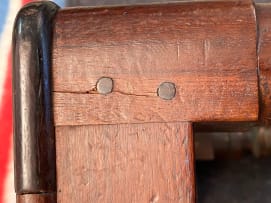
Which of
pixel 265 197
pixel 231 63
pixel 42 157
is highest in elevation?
pixel 231 63

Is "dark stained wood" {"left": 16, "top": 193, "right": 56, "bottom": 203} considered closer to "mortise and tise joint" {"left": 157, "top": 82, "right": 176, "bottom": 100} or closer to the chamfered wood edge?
the chamfered wood edge

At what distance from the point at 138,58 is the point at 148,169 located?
168 mm

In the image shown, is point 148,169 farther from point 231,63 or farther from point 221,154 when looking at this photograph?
point 221,154

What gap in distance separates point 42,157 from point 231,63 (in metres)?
0.32

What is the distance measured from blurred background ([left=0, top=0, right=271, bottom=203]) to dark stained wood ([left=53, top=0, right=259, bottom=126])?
0.26 m

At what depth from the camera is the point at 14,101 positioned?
828 millimetres

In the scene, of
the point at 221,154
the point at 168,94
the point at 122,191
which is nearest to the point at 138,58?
the point at 168,94

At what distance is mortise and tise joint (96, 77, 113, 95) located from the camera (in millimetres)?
812

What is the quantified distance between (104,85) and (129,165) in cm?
13

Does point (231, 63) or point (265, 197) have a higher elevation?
point (231, 63)

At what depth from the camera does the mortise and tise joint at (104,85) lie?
31.9 inches

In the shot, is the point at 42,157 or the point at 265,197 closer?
the point at 42,157

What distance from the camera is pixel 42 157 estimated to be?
806 millimetres

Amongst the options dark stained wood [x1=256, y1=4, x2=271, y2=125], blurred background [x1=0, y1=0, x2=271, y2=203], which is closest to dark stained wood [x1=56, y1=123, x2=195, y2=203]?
dark stained wood [x1=256, y1=4, x2=271, y2=125]
